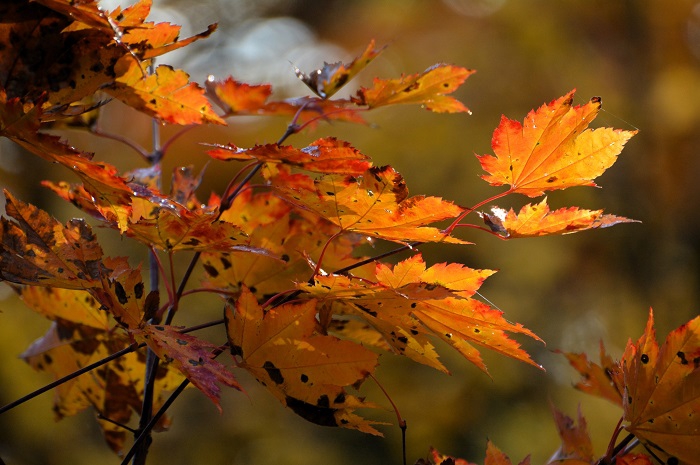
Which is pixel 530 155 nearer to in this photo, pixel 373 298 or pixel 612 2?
pixel 373 298

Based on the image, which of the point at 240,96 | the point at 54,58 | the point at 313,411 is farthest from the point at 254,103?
the point at 313,411

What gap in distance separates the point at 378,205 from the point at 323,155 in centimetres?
5

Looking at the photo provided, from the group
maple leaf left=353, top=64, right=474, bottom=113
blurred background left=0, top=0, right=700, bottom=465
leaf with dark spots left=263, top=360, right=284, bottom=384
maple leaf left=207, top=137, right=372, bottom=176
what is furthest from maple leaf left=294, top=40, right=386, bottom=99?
blurred background left=0, top=0, right=700, bottom=465

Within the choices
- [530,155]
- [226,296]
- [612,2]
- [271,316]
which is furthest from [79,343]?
[612,2]

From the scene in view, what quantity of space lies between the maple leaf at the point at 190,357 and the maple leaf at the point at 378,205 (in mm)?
122

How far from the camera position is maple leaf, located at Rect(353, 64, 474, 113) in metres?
0.58

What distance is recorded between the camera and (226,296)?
1.95 ft

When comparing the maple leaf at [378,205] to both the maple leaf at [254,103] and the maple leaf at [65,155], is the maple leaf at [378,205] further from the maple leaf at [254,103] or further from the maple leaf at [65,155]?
the maple leaf at [254,103]

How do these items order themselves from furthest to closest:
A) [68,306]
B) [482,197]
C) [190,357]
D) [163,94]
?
[482,197], [68,306], [163,94], [190,357]

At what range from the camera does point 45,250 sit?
46cm

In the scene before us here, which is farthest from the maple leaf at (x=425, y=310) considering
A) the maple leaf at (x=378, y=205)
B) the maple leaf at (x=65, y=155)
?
the maple leaf at (x=65, y=155)

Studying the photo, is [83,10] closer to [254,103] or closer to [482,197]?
[254,103]

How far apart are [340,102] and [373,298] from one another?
0.26m

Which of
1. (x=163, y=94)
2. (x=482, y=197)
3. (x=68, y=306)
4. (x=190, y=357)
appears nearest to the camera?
(x=190, y=357)
